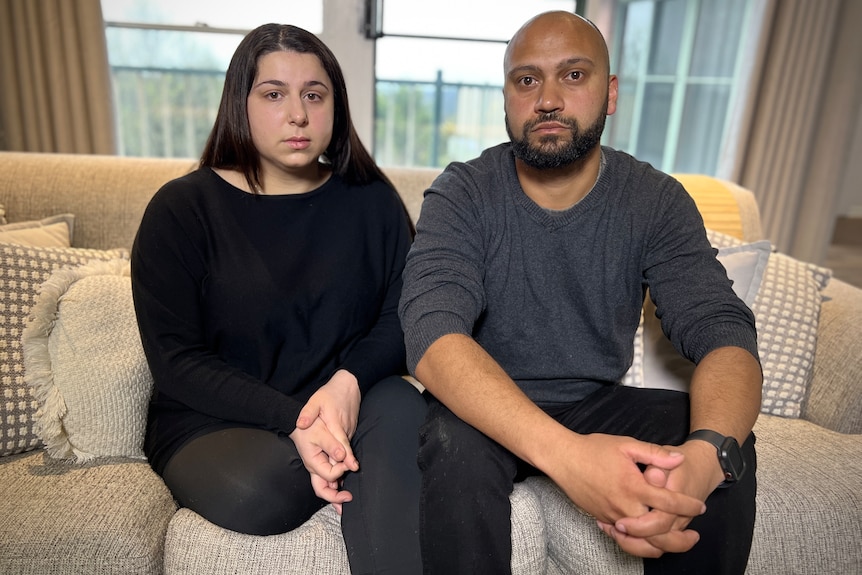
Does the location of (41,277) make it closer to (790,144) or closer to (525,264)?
(525,264)

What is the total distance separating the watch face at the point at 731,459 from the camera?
98cm

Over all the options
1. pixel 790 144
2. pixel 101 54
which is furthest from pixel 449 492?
pixel 790 144

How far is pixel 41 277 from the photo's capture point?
1297 mm

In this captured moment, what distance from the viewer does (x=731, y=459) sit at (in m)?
0.98

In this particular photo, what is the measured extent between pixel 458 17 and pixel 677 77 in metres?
1.34

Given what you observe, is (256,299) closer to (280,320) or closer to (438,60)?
(280,320)

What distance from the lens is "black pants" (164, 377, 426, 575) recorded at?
102cm

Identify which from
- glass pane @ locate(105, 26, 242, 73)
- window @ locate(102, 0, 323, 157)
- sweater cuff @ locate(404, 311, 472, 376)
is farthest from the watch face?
glass pane @ locate(105, 26, 242, 73)

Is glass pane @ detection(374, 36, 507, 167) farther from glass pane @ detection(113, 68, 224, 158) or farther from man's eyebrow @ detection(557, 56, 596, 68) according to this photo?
man's eyebrow @ detection(557, 56, 596, 68)

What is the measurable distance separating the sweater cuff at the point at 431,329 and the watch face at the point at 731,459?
444 millimetres

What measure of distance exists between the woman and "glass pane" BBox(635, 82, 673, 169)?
8.18ft

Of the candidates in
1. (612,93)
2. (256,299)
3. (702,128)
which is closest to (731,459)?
(612,93)

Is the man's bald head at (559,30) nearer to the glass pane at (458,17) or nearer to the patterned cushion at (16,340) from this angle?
the patterned cushion at (16,340)

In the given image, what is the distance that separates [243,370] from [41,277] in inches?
18.2
